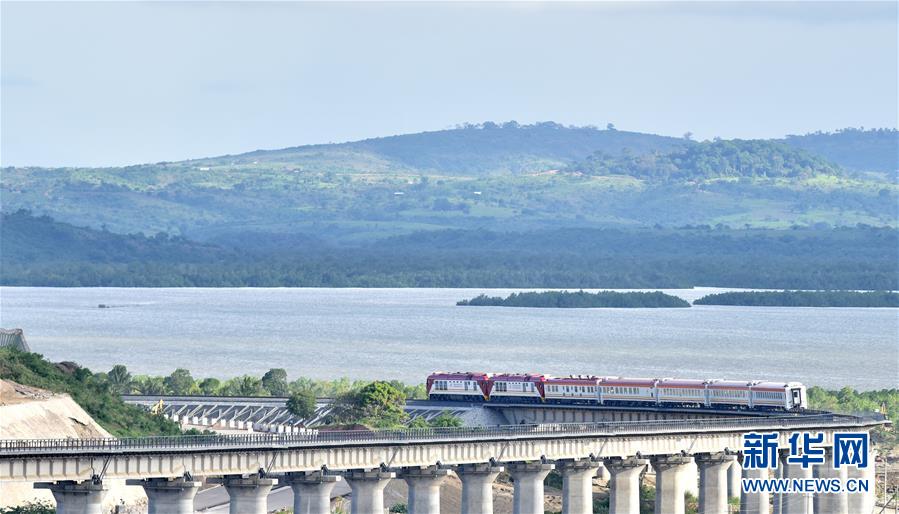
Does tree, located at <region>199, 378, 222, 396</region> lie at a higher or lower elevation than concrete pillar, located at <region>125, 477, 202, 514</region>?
lower

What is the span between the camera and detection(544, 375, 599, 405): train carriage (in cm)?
14150

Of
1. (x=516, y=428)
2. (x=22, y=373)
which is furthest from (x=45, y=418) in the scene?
(x=516, y=428)

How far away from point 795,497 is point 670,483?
6484mm

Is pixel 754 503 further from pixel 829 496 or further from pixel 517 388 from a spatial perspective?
pixel 517 388

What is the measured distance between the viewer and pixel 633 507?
107688 mm

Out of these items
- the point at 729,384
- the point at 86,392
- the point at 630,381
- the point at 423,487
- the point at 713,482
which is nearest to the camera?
the point at 423,487

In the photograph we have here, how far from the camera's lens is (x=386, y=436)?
95062 mm

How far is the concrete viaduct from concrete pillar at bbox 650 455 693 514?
0.07 m

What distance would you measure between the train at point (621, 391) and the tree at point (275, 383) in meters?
39.5

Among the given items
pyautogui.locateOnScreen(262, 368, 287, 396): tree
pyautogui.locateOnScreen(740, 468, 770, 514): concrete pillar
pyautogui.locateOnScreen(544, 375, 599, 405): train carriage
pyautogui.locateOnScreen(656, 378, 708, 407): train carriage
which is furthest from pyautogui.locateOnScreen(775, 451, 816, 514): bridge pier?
pyautogui.locateOnScreen(262, 368, 287, 396): tree

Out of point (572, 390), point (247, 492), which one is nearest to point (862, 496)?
point (572, 390)

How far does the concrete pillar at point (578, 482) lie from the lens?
103375mm

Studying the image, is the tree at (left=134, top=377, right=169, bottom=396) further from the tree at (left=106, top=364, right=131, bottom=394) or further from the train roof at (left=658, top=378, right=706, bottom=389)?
the train roof at (left=658, top=378, right=706, bottom=389)

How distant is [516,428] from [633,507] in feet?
26.5
